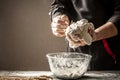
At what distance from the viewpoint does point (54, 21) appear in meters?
1.28

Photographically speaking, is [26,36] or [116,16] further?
[26,36]

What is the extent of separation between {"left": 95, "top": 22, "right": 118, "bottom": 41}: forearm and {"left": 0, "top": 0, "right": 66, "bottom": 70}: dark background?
782 millimetres

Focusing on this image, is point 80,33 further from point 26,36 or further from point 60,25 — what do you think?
point 26,36

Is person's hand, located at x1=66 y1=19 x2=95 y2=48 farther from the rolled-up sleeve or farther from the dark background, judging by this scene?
the dark background

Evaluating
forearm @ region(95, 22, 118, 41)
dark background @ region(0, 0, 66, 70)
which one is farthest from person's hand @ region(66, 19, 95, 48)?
dark background @ region(0, 0, 66, 70)

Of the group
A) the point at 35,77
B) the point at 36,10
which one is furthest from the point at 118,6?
the point at 36,10

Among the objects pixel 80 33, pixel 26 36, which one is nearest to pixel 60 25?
pixel 80 33

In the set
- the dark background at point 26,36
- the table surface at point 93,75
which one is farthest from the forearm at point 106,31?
the dark background at point 26,36

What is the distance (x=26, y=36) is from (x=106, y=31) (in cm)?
89

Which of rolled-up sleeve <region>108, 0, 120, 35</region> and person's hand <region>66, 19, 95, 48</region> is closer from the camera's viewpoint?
person's hand <region>66, 19, 95, 48</region>

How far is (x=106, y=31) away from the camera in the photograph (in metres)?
1.19

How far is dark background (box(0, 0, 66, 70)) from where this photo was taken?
75.0 inches

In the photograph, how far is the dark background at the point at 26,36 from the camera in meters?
1.90

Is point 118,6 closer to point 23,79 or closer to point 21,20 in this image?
point 23,79
